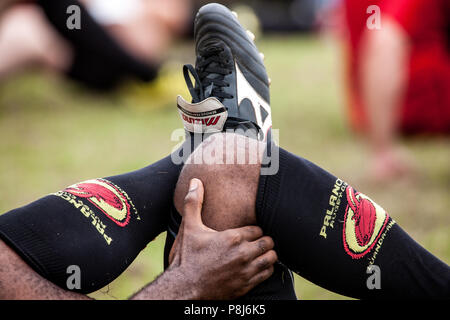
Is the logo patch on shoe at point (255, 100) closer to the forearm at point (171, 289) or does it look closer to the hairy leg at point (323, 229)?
the hairy leg at point (323, 229)

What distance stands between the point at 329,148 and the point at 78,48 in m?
2.21

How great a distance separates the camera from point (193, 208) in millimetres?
1000

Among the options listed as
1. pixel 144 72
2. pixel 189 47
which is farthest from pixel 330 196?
pixel 189 47

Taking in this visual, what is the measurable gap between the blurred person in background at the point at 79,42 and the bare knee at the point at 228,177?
10.1ft

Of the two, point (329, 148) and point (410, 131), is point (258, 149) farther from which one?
point (410, 131)

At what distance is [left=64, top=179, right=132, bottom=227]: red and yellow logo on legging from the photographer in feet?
3.41

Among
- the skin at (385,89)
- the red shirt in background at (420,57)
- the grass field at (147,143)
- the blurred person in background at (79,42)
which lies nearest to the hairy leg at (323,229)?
the grass field at (147,143)

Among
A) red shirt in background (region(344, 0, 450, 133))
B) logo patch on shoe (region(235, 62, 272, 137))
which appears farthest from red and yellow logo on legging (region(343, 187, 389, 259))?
red shirt in background (region(344, 0, 450, 133))

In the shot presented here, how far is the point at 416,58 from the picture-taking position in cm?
285

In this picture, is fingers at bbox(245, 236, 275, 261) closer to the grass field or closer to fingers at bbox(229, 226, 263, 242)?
fingers at bbox(229, 226, 263, 242)

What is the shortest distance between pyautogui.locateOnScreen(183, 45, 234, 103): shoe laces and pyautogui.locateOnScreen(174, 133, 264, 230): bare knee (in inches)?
5.9

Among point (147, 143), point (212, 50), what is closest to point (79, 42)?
point (147, 143)

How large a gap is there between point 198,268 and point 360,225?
0.31 metres
